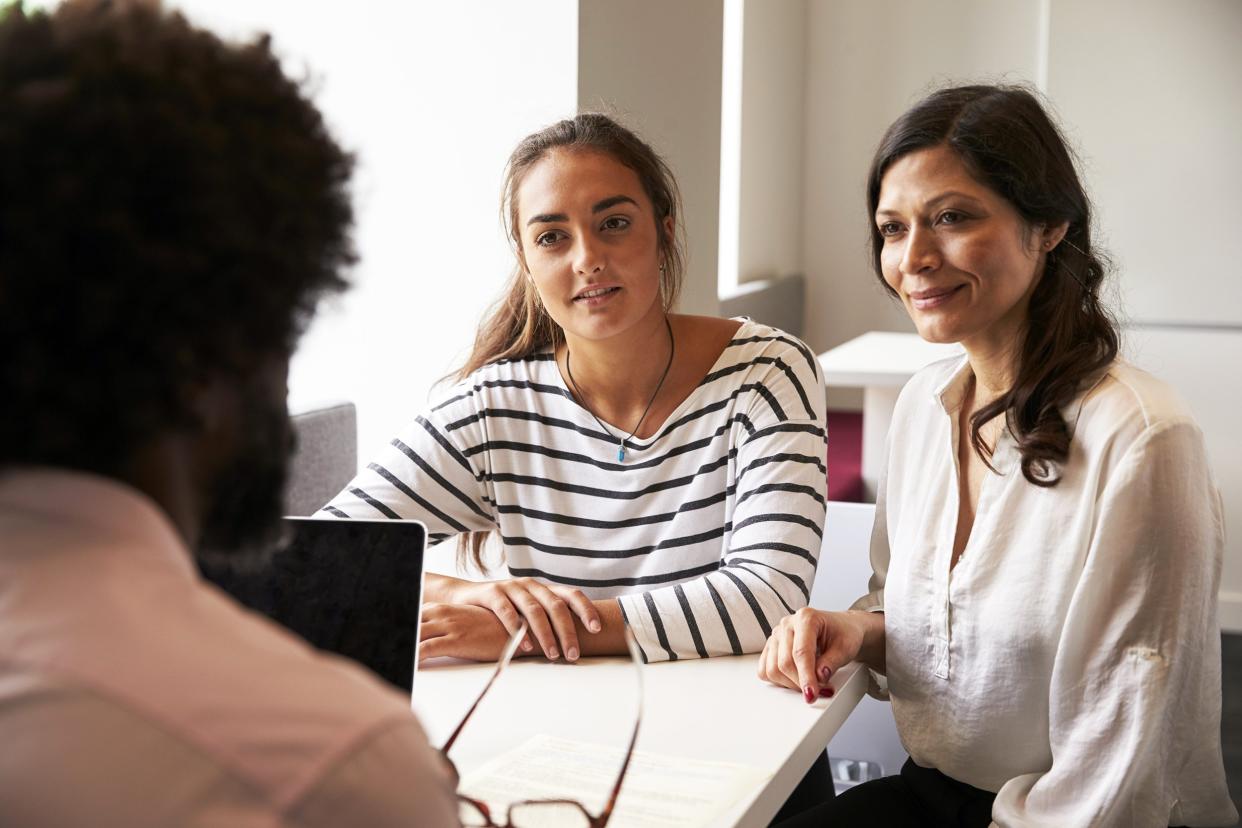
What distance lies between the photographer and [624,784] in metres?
1.00

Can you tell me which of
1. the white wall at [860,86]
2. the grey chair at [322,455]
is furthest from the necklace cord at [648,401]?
the white wall at [860,86]

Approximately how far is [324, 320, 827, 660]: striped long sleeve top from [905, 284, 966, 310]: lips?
208 mm

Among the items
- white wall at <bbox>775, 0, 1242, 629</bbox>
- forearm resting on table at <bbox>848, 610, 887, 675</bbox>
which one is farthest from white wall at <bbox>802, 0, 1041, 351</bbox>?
forearm resting on table at <bbox>848, 610, 887, 675</bbox>

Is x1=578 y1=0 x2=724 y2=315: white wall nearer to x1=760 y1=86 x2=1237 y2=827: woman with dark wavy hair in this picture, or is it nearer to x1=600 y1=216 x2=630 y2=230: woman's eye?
Answer: x1=600 y1=216 x2=630 y2=230: woman's eye

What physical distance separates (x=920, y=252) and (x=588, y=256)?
1.32ft

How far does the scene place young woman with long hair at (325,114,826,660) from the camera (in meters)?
1.53

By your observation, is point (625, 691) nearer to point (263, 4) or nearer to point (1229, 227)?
point (263, 4)

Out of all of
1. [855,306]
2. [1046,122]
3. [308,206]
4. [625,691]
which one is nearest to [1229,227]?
[855,306]

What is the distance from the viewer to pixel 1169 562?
3.99 ft

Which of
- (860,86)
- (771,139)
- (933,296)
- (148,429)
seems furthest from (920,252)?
(860,86)

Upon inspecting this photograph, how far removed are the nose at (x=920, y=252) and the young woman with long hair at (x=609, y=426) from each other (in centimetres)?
23

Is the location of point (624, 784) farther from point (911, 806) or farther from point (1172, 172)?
point (1172, 172)

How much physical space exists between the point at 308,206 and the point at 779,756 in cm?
73

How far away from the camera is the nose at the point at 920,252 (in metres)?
1.40
